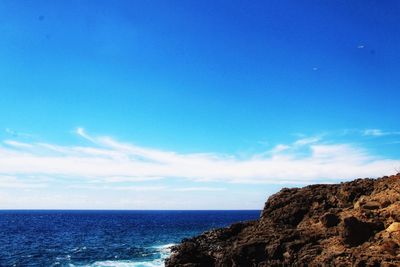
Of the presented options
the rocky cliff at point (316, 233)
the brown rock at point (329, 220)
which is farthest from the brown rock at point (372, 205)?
the brown rock at point (329, 220)

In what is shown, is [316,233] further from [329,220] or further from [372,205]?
[372,205]

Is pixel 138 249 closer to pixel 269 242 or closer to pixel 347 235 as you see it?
pixel 269 242

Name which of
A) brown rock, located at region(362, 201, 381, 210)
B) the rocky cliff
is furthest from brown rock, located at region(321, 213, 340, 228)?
brown rock, located at region(362, 201, 381, 210)

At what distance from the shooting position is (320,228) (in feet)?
93.4

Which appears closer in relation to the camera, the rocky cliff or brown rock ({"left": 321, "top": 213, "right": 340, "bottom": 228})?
the rocky cliff

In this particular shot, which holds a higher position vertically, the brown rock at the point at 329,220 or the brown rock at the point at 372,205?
the brown rock at the point at 372,205

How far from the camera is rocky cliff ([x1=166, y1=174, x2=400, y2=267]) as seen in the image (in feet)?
78.7

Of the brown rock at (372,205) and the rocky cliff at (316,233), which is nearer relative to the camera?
the rocky cliff at (316,233)

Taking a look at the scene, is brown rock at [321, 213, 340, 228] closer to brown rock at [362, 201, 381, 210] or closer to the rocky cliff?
the rocky cliff

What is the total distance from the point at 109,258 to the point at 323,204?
120 ft

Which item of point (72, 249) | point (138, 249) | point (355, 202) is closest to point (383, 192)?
point (355, 202)

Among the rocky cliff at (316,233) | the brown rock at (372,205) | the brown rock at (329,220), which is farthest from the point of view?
the brown rock at (329,220)

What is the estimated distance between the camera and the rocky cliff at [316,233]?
2400cm

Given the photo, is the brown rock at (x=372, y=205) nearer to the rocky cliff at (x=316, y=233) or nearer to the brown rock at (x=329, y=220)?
the rocky cliff at (x=316, y=233)
